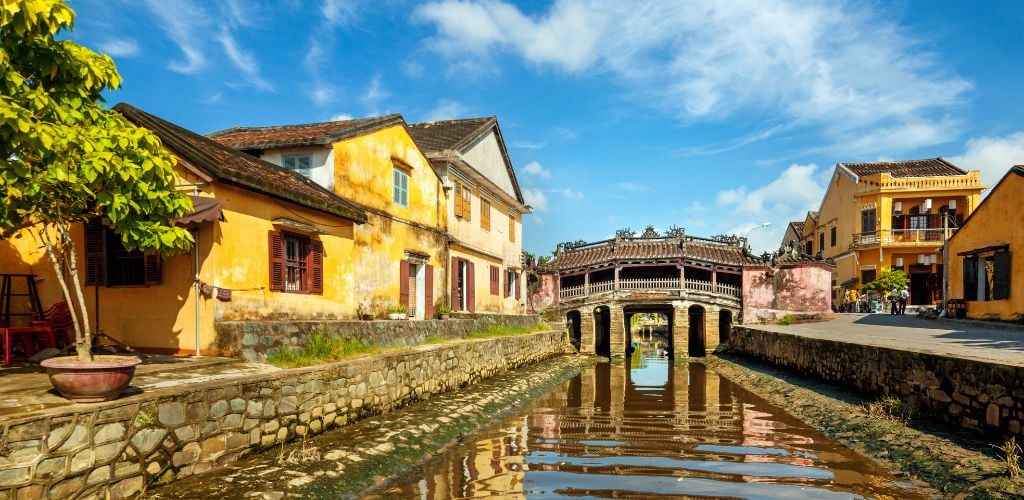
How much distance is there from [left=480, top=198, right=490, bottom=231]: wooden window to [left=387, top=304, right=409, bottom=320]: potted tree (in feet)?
25.7

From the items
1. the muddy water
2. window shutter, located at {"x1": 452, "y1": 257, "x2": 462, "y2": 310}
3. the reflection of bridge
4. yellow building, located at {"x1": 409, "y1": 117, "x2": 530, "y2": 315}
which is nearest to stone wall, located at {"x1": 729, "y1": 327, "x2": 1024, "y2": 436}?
the muddy water

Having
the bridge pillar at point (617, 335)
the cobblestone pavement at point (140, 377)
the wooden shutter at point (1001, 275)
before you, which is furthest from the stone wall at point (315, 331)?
the wooden shutter at point (1001, 275)

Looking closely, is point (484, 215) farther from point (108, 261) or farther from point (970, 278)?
point (970, 278)

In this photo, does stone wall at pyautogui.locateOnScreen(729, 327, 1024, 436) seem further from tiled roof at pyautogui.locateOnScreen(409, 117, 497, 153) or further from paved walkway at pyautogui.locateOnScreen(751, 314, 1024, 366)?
tiled roof at pyautogui.locateOnScreen(409, 117, 497, 153)

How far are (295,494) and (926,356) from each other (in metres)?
10.1

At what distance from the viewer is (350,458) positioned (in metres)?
7.57

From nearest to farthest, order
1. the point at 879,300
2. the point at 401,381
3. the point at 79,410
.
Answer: the point at 79,410 < the point at 401,381 < the point at 879,300

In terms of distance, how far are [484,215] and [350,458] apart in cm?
1650

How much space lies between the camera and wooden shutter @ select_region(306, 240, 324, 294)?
11.9 m

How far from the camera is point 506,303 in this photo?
26953 mm

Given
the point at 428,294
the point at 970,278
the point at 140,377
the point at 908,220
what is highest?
the point at 908,220

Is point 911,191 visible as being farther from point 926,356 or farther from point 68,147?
point 68,147

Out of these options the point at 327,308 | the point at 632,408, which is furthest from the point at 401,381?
the point at 632,408

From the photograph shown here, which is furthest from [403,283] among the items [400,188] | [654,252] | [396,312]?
[654,252]
